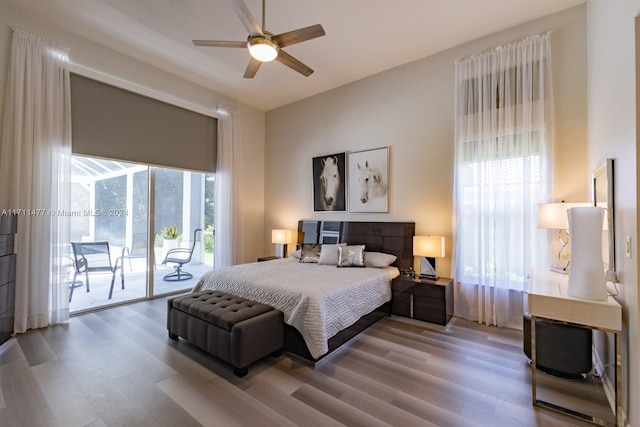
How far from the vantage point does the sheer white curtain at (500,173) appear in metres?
3.16

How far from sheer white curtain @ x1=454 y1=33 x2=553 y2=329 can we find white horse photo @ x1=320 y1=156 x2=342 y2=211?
6.57 feet

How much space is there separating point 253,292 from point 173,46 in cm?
354

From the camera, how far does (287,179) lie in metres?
5.79

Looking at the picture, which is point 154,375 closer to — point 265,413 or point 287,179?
point 265,413

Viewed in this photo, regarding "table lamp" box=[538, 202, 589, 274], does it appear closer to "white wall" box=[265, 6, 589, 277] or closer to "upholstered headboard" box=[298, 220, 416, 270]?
"white wall" box=[265, 6, 589, 277]

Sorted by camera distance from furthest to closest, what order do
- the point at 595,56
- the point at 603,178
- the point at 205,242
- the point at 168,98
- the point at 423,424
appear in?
the point at 205,242
the point at 168,98
the point at 595,56
the point at 603,178
the point at 423,424

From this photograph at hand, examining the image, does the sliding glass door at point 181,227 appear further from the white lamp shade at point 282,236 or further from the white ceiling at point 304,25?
the white ceiling at point 304,25

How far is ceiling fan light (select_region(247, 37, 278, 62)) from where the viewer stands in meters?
2.42

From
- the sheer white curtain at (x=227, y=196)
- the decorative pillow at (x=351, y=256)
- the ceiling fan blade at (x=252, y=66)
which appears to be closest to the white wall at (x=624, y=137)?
the decorative pillow at (x=351, y=256)

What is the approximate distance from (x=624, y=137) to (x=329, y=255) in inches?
126

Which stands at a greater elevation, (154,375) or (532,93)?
(532,93)

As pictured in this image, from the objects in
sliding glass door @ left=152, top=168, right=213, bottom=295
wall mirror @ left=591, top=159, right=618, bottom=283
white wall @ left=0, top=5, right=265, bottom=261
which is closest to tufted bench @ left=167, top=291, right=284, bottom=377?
sliding glass door @ left=152, top=168, right=213, bottom=295

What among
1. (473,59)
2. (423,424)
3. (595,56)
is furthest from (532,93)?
(423,424)

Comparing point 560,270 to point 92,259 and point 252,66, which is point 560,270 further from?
point 92,259
